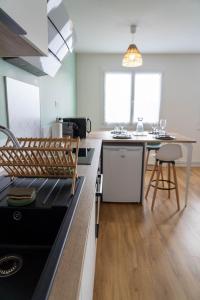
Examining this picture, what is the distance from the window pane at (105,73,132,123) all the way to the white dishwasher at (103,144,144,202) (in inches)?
86.3

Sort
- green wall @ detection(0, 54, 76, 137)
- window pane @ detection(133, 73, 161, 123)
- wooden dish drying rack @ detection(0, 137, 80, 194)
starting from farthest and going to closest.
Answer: window pane @ detection(133, 73, 161, 123)
green wall @ detection(0, 54, 76, 137)
wooden dish drying rack @ detection(0, 137, 80, 194)

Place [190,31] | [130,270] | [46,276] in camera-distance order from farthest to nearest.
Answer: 1. [190,31]
2. [130,270]
3. [46,276]

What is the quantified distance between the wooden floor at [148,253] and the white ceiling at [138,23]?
2417mm

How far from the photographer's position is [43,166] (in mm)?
1039

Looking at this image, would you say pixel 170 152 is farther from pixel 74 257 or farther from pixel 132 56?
pixel 74 257

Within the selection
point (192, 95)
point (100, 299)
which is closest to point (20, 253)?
point (100, 299)

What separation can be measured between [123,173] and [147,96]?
257 cm

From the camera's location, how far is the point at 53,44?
1.74 m

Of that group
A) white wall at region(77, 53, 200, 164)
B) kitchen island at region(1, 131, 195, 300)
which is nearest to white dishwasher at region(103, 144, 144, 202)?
kitchen island at region(1, 131, 195, 300)

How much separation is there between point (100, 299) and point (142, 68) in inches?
171

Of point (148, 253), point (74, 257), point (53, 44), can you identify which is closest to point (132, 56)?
point (53, 44)

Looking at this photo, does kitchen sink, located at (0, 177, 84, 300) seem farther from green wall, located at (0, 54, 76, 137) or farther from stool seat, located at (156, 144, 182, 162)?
stool seat, located at (156, 144, 182, 162)

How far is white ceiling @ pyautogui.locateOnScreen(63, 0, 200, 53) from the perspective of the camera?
2359 millimetres

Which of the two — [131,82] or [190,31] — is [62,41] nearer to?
[190,31]
